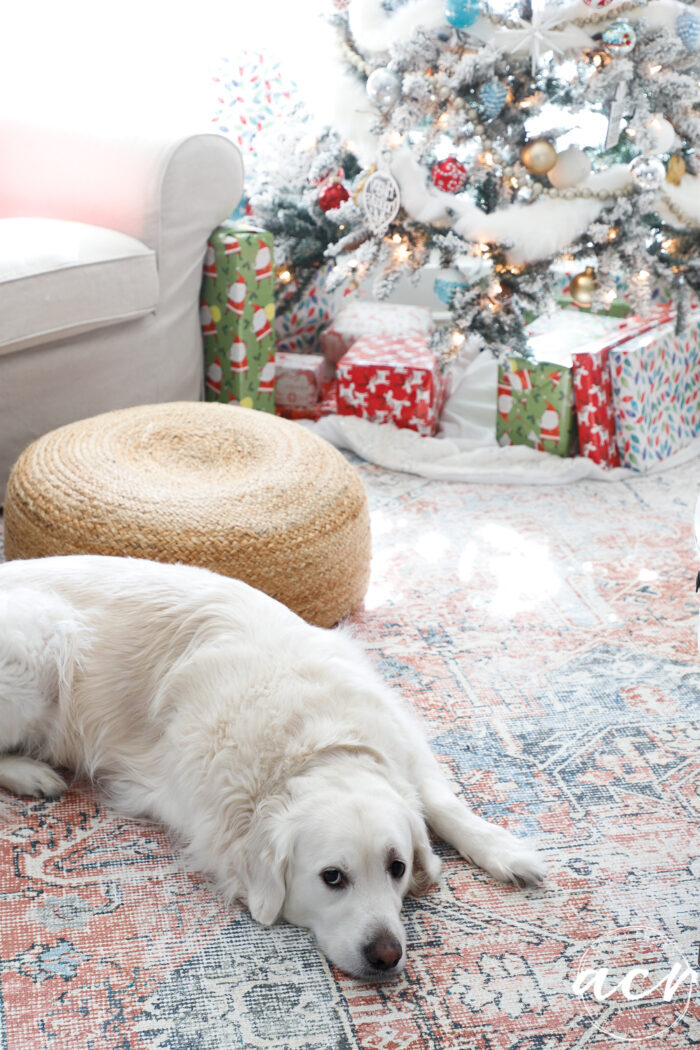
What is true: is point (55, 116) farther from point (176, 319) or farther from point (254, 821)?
point (254, 821)

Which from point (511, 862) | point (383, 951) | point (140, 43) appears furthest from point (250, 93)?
point (383, 951)

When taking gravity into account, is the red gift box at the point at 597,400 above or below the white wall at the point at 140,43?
below

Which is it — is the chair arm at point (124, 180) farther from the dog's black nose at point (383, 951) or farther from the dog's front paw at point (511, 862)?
the dog's black nose at point (383, 951)

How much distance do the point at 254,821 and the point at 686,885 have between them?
0.65 meters

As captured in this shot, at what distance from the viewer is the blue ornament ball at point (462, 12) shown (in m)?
2.60

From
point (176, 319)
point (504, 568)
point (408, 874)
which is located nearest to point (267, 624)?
point (408, 874)

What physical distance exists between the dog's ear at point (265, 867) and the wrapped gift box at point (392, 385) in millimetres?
1933

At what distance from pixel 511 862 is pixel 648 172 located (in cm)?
193

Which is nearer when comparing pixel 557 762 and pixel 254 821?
pixel 254 821

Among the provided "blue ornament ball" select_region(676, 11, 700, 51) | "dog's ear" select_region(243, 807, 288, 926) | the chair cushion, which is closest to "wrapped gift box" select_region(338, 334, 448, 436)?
the chair cushion

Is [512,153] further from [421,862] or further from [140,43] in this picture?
[421,862]

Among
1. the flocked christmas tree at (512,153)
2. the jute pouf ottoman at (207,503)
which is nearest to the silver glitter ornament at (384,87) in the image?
the flocked christmas tree at (512,153)

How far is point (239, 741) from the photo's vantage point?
4.71ft

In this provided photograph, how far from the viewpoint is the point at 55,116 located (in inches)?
112
